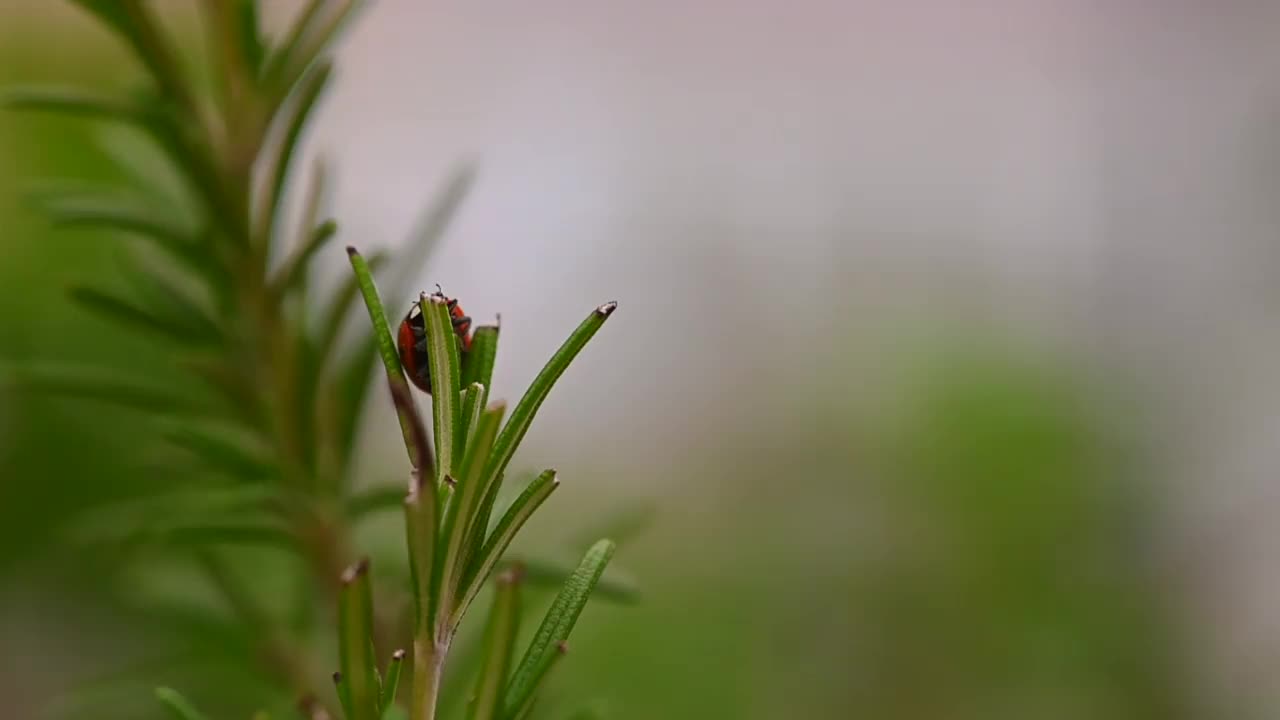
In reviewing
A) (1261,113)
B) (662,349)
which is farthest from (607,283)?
(1261,113)

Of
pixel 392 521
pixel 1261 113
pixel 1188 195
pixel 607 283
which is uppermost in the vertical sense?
pixel 1261 113

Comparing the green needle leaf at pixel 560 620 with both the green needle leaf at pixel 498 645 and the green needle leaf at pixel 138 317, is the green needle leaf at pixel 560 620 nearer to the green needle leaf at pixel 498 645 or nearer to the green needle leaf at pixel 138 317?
the green needle leaf at pixel 498 645

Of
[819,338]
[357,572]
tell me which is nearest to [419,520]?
[357,572]

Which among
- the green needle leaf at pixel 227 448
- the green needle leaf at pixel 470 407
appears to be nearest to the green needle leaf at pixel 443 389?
the green needle leaf at pixel 470 407

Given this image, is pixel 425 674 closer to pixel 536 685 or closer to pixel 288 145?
pixel 536 685

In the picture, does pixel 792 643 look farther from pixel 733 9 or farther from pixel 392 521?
pixel 733 9

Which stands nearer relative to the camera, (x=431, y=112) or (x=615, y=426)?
(x=615, y=426)
